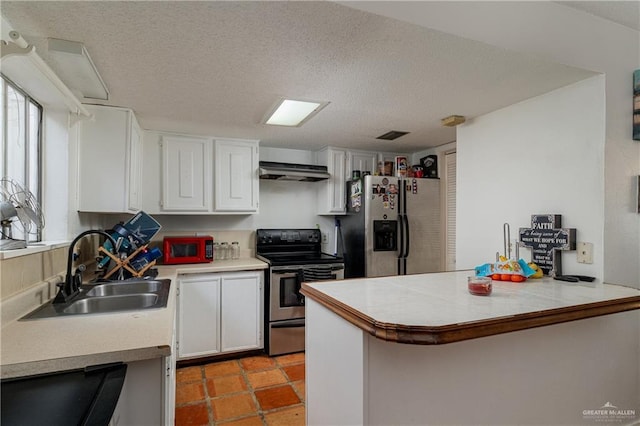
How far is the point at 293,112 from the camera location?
2.64m

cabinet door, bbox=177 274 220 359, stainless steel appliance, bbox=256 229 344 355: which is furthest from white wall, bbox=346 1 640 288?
cabinet door, bbox=177 274 220 359

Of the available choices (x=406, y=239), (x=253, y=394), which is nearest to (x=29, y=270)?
(x=253, y=394)

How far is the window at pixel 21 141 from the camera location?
1.70m

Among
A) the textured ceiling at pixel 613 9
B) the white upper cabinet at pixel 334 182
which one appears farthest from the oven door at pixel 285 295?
the textured ceiling at pixel 613 9

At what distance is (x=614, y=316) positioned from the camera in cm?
177

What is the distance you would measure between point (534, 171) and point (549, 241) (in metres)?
0.49

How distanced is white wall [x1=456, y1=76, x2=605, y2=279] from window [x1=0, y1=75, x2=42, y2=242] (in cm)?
295

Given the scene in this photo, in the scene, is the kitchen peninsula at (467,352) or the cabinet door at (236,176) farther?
the cabinet door at (236,176)

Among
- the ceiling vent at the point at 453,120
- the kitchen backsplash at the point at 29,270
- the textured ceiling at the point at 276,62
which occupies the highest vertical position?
the textured ceiling at the point at 276,62

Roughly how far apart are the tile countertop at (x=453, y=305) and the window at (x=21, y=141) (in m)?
1.69

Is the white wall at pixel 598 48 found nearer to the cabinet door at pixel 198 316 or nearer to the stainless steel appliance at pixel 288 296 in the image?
the stainless steel appliance at pixel 288 296

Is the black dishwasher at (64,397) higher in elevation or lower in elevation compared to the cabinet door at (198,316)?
higher

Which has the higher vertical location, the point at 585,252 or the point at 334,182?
the point at 334,182

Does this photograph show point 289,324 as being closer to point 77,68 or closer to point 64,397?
point 64,397
